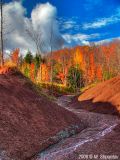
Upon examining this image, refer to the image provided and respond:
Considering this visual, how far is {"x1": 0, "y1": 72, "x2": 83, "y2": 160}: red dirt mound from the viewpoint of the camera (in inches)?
828

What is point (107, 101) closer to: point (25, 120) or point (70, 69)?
point (25, 120)

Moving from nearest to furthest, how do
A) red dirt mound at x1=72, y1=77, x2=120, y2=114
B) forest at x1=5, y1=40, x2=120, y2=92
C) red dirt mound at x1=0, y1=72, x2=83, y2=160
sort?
red dirt mound at x1=0, y1=72, x2=83, y2=160 → red dirt mound at x1=72, y1=77, x2=120, y2=114 → forest at x1=5, y1=40, x2=120, y2=92

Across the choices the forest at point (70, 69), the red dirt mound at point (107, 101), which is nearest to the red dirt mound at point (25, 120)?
the red dirt mound at point (107, 101)

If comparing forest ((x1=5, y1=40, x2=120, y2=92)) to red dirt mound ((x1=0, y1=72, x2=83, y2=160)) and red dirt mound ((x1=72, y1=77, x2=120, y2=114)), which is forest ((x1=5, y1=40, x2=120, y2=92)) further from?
red dirt mound ((x1=0, y1=72, x2=83, y2=160))

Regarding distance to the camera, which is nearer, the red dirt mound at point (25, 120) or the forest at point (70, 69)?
the red dirt mound at point (25, 120)

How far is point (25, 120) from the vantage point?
1009 inches

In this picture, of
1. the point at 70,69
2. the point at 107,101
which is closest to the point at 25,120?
the point at 107,101

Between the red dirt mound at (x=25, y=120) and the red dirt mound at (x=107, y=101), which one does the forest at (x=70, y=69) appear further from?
the red dirt mound at (x=25, y=120)

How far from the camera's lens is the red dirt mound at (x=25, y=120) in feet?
69.0

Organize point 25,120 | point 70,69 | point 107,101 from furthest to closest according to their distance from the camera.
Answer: point 70,69 < point 107,101 < point 25,120

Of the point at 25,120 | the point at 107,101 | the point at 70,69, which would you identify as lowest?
the point at 25,120

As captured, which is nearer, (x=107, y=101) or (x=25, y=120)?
(x=25, y=120)

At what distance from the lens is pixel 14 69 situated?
38.3 metres

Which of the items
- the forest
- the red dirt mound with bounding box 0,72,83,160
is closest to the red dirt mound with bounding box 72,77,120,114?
the red dirt mound with bounding box 0,72,83,160
